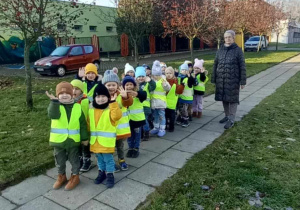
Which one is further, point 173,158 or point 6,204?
point 173,158

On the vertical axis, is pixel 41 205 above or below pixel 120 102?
below

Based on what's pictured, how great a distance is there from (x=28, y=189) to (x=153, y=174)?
1.73 m

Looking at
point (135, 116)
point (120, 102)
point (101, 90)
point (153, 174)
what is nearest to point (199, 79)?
point (135, 116)

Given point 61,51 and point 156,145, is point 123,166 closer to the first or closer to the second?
point 156,145

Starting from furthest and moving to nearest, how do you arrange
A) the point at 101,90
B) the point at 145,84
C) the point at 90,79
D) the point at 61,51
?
the point at 61,51, the point at 145,84, the point at 90,79, the point at 101,90

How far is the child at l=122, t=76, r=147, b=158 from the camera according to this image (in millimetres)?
4012

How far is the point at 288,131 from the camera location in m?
5.35

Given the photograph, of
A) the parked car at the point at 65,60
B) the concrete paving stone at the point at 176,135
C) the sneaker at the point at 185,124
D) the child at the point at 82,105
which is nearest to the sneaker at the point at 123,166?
the child at the point at 82,105

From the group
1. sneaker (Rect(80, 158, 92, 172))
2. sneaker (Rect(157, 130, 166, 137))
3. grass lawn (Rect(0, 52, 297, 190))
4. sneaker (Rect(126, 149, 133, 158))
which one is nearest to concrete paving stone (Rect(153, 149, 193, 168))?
sneaker (Rect(126, 149, 133, 158))

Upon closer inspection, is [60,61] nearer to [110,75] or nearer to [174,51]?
[110,75]

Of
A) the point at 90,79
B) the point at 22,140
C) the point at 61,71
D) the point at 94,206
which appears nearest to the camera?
the point at 94,206

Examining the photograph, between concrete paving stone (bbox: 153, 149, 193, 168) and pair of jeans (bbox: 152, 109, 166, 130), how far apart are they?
83 cm

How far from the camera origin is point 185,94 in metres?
5.80

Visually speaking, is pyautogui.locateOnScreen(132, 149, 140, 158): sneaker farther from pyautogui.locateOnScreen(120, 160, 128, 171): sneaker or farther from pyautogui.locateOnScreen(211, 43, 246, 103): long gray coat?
pyautogui.locateOnScreen(211, 43, 246, 103): long gray coat
